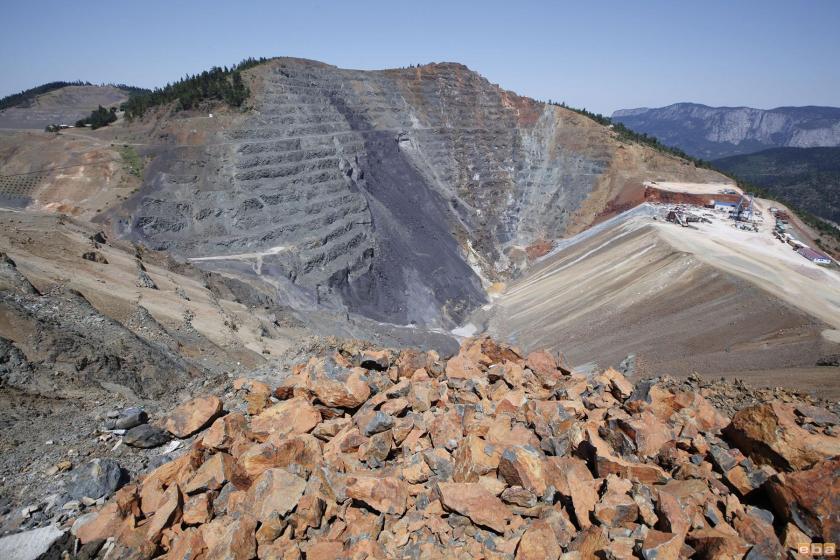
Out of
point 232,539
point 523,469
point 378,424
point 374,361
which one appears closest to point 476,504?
point 523,469

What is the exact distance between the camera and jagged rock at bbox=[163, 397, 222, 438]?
9.75 m

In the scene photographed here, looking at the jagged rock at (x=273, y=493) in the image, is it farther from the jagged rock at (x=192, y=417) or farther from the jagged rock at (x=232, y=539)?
the jagged rock at (x=192, y=417)

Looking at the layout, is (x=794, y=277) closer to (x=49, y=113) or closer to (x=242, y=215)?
(x=242, y=215)

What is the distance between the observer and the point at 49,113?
2584 inches

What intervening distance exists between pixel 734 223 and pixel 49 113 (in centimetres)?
8115

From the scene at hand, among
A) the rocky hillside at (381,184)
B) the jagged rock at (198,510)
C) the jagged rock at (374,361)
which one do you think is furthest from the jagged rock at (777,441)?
the rocky hillside at (381,184)

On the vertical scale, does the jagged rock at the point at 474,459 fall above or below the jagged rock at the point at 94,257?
below

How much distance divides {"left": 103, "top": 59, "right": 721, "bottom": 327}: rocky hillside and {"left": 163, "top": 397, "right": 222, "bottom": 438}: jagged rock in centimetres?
2118

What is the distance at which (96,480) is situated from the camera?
8008 millimetres

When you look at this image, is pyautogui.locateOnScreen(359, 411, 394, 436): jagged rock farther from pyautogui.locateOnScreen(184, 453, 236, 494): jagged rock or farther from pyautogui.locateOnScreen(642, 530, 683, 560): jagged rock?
pyautogui.locateOnScreen(642, 530, 683, 560): jagged rock

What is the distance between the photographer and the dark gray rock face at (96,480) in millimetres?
7891

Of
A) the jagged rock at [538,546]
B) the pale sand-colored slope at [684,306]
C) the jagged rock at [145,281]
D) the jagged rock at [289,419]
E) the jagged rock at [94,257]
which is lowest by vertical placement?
the pale sand-colored slope at [684,306]

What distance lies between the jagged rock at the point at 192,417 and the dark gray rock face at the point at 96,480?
1.42m

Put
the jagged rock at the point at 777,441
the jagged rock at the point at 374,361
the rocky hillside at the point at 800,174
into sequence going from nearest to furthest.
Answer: the jagged rock at the point at 777,441
the jagged rock at the point at 374,361
the rocky hillside at the point at 800,174
